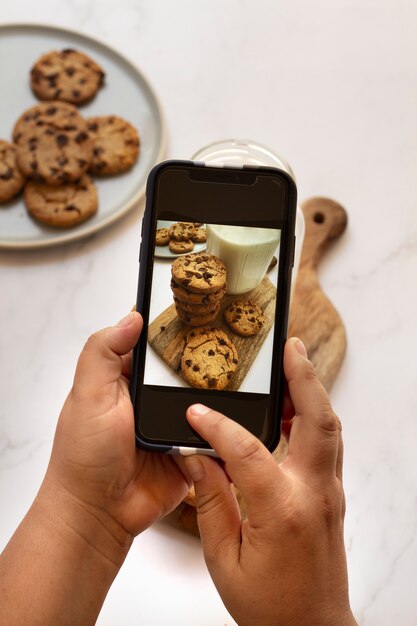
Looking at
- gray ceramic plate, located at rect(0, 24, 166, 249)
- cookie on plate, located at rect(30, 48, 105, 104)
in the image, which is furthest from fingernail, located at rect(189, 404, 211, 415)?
cookie on plate, located at rect(30, 48, 105, 104)

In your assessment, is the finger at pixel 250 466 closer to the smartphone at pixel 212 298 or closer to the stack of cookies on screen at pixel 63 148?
the smartphone at pixel 212 298

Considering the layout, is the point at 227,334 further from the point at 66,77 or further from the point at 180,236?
the point at 66,77

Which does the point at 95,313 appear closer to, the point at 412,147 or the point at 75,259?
the point at 75,259

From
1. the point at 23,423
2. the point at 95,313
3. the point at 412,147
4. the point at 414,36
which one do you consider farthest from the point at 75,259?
the point at 414,36

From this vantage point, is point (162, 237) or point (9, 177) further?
point (9, 177)

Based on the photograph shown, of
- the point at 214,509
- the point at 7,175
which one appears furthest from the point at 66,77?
the point at 214,509

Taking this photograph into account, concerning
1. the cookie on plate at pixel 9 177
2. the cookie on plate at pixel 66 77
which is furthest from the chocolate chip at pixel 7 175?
the cookie on plate at pixel 66 77

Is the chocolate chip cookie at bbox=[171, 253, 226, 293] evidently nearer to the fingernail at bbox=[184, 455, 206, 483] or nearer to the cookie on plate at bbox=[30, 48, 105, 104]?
the fingernail at bbox=[184, 455, 206, 483]
